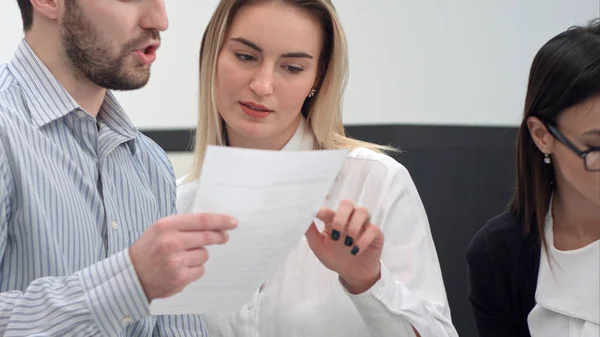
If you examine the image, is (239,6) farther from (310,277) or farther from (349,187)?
(310,277)

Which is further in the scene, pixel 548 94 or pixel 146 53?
pixel 548 94

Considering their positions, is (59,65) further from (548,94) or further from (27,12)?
(548,94)

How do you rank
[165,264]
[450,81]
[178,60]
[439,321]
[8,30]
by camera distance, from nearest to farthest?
[165,264]
[439,321]
[8,30]
[178,60]
[450,81]

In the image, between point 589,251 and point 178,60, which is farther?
point 178,60

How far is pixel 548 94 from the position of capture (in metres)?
1.74

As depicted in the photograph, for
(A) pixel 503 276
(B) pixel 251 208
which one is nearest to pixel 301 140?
(A) pixel 503 276

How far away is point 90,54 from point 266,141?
21.7 inches

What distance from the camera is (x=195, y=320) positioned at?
168cm

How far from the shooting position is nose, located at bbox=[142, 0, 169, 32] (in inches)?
61.6

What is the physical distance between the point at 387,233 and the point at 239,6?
24.3 inches

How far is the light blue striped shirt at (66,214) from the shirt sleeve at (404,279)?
1.22 ft

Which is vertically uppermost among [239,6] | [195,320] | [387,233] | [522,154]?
[239,6]

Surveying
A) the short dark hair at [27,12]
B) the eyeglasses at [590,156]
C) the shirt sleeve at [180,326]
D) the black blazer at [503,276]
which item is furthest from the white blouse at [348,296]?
the short dark hair at [27,12]

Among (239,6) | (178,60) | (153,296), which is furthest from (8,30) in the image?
(153,296)
